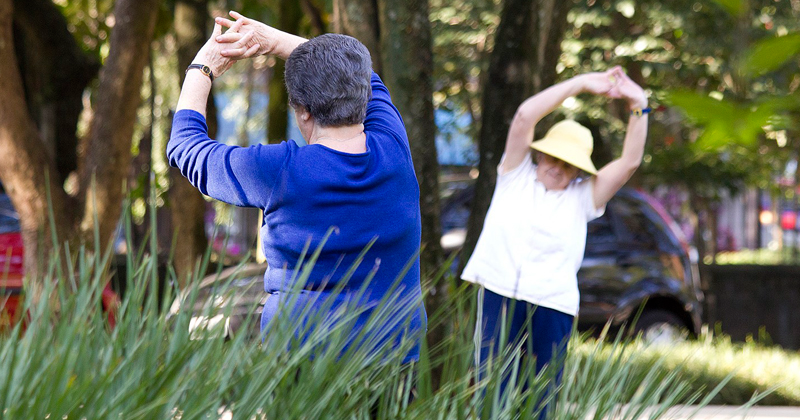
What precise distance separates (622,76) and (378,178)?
186 cm

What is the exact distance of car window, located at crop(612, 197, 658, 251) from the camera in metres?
8.58

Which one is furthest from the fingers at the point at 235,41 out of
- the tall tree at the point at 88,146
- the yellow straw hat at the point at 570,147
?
the tall tree at the point at 88,146

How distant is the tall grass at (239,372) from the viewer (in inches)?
72.2

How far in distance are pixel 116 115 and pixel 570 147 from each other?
370 centimetres

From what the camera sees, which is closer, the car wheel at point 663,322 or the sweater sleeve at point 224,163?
the sweater sleeve at point 224,163

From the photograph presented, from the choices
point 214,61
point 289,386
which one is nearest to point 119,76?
point 214,61

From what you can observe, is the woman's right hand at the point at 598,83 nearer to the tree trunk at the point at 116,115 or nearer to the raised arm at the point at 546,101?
the raised arm at the point at 546,101

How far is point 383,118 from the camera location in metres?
2.54

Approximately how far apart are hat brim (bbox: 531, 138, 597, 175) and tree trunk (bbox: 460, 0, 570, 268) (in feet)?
4.47

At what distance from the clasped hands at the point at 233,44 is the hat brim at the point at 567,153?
1.58m

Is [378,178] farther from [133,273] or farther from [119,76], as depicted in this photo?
[119,76]

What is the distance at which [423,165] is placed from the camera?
497 centimetres

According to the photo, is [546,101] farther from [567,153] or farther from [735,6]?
[735,6]

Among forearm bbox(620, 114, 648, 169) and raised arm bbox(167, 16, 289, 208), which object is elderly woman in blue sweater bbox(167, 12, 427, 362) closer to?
raised arm bbox(167, 16, 289, 208)
